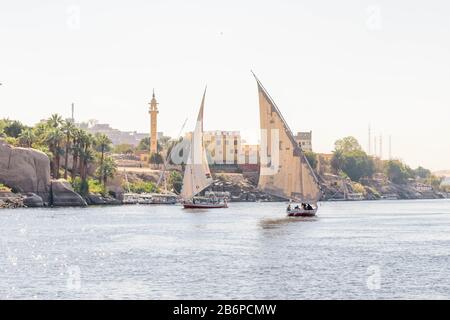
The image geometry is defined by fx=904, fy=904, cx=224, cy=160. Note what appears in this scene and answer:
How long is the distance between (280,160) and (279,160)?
11cm

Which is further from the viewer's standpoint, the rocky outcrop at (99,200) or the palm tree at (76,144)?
the rocky outcrop at (99,200)

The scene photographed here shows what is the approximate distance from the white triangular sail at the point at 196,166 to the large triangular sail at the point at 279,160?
3510 centimetres

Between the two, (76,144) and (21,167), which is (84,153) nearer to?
(76,144)

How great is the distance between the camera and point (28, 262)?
5603 centimetres

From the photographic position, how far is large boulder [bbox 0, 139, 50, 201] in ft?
478

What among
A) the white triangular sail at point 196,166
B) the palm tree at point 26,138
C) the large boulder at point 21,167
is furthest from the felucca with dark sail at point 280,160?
the palm tree at point 26,138

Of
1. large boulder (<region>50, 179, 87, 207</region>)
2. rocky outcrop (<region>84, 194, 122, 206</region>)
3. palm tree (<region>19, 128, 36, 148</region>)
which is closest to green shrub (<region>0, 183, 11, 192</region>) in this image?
large boulder (<region>50, 179, 87, 207</region>)

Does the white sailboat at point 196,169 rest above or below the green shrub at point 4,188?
above

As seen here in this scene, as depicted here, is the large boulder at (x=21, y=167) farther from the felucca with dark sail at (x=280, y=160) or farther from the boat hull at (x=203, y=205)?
the felucca with dark sail at (x=280, y=160)

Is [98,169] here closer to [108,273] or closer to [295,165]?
[295,165]

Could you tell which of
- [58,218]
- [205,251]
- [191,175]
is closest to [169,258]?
[205,251]

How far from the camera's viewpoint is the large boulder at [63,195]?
501 ft

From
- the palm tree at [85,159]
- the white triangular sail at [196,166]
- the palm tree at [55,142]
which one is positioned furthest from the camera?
the palm tree at [85,159]

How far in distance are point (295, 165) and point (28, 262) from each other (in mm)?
48285
